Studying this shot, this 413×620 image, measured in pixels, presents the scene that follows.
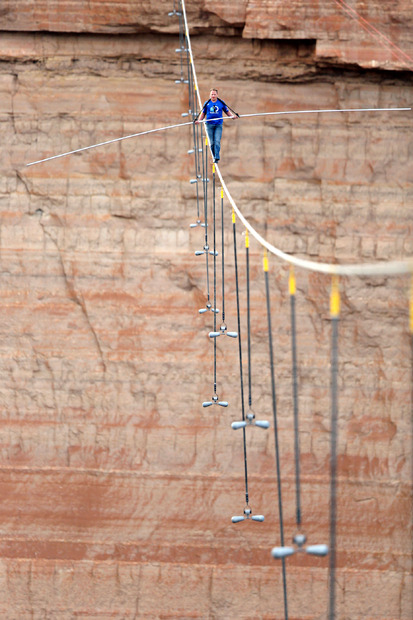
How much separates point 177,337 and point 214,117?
130 inches

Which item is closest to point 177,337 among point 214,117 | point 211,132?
point 211,132

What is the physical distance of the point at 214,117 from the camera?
6.94m

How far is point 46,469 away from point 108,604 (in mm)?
1568

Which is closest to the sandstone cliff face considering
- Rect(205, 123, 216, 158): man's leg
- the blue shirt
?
Rect(205, 123, 216, 158): man's leg

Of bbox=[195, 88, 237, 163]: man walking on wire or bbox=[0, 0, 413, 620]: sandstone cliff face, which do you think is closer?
bbox=[195, 88, 237, 163]: man walking on wire

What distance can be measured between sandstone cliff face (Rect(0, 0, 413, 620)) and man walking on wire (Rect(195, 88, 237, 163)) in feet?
8.46

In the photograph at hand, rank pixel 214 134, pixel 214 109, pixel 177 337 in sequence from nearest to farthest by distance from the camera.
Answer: pixel 214 109, pixel 214 134, pixel 177 337

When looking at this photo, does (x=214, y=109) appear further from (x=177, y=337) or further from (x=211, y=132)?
(x=177, y=337)

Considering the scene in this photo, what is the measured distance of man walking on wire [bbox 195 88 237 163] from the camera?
22.5 ft

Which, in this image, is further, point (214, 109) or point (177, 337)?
point (177, 337)

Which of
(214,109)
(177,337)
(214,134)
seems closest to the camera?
(214,109)

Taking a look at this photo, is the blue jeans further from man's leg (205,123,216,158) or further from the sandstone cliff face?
the sandstone cliff face

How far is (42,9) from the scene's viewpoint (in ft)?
31.0

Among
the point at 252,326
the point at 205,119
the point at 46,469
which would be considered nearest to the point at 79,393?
the point at 46,469
